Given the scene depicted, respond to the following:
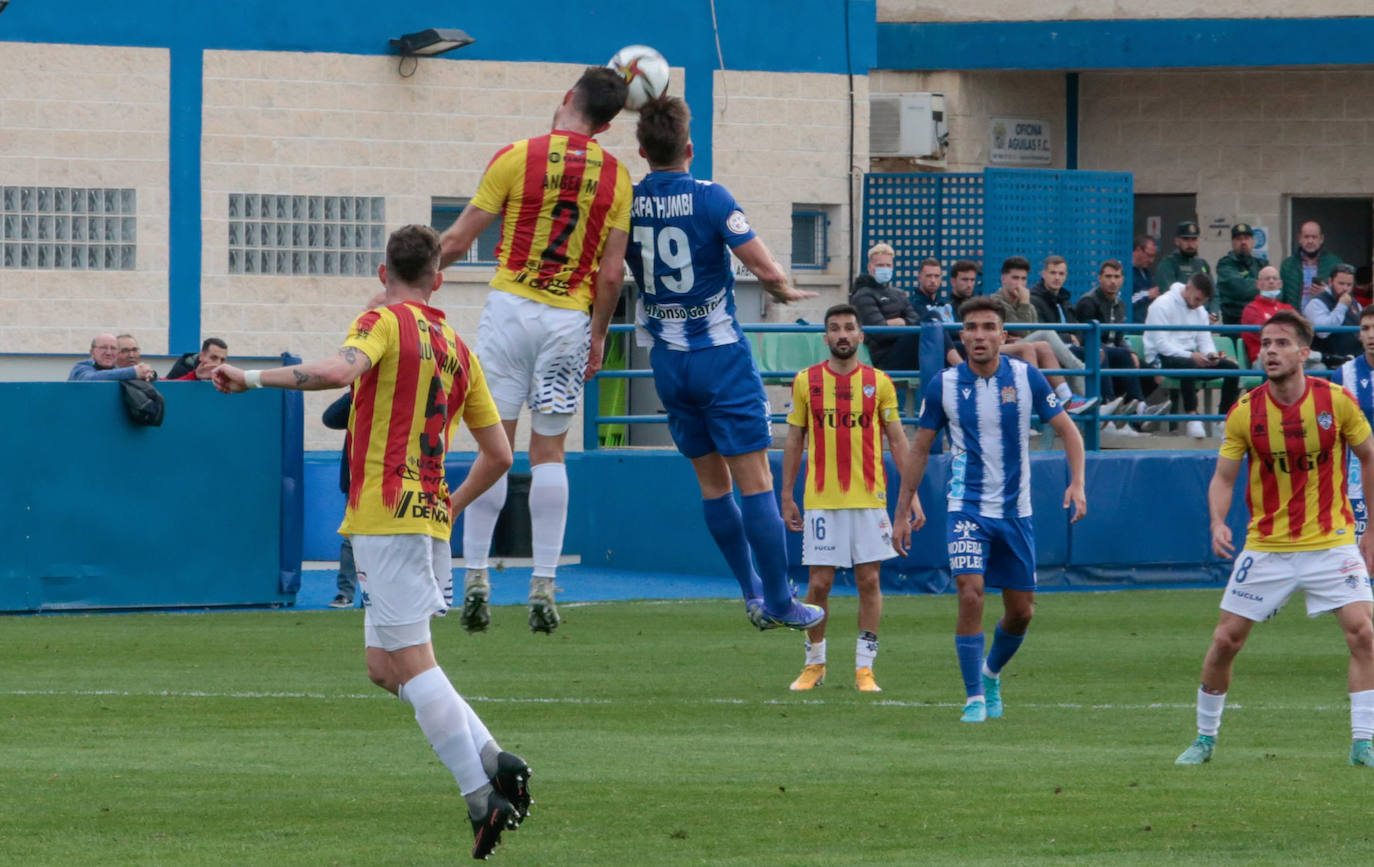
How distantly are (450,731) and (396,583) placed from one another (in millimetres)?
531

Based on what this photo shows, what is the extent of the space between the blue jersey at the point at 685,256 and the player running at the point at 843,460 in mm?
3868

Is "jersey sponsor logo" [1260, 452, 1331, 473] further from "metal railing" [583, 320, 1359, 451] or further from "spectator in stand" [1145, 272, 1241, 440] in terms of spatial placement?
"spectator in stand" [1145, 272, 1241, 440]

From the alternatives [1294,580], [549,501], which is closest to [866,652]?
[549,501]

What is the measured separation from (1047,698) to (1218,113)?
19935 mm

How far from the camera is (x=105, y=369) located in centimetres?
1916

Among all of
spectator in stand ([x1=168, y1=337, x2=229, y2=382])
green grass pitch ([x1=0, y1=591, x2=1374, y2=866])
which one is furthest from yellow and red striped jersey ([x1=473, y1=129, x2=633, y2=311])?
spectator in stand ([x1=168, y1=337, x2=229, y2=382])

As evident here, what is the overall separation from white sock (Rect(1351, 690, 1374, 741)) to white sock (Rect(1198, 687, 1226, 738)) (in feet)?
1.89

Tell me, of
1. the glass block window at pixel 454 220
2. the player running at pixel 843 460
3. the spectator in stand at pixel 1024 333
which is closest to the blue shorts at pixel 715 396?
the player running at pixel 843 460

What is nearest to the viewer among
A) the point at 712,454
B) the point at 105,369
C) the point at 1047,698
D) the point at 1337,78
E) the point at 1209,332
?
the point at 712,454

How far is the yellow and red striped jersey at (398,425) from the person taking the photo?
7.60 m

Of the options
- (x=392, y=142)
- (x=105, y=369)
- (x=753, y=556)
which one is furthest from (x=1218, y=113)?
(x=753, y=556)

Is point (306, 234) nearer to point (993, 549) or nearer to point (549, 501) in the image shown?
point (993, 549)

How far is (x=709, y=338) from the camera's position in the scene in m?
10.1

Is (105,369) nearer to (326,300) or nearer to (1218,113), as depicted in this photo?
(326,300)
